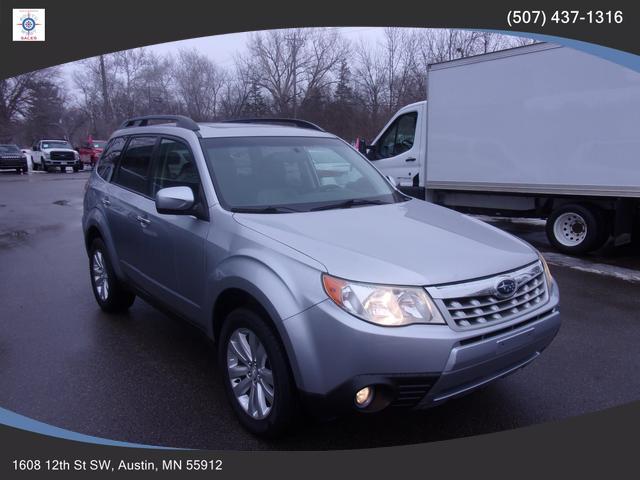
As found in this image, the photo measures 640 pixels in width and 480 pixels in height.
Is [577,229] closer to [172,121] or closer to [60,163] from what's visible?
[172,121]

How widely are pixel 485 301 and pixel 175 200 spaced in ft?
6.75

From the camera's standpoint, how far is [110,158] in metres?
5.51

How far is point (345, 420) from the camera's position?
3.46 m

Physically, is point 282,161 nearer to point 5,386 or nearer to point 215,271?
point 215,271

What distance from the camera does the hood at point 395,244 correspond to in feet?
9.16

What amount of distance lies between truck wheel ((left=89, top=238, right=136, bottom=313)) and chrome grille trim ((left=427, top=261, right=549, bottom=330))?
3427mm

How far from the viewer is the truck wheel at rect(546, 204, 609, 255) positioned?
26.5ft

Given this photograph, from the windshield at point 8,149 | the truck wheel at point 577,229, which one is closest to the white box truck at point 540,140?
the truck wheel at point 577,229

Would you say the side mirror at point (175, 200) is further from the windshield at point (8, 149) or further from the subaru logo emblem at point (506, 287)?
the windshield at point (8, 149)

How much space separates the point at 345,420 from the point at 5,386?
2544 millimetres

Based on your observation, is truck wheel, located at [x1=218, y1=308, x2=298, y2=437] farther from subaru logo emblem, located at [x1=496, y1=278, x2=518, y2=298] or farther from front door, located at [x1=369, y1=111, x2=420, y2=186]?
front door, located at [x1=369, y1=111, x2=420, y2=186]

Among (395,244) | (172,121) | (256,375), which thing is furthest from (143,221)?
(395,244)

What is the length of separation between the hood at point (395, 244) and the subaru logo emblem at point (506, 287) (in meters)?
0.07

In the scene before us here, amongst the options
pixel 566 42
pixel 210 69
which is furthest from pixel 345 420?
pixel 210 69
